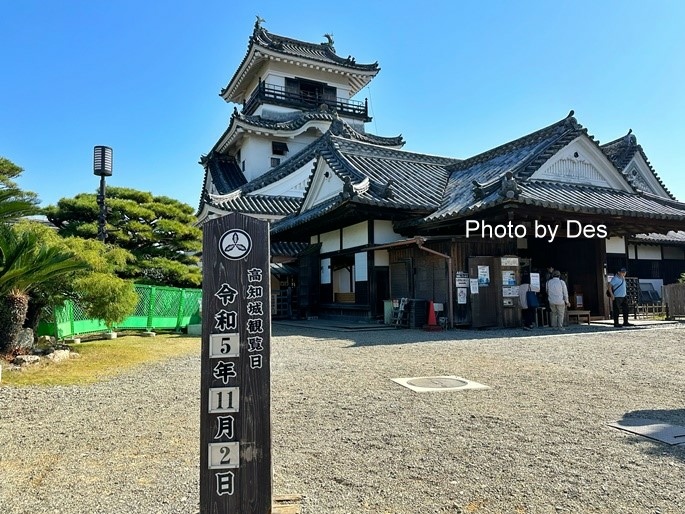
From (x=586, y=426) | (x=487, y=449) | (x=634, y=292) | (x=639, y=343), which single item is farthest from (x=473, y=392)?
(x=634, y=292)

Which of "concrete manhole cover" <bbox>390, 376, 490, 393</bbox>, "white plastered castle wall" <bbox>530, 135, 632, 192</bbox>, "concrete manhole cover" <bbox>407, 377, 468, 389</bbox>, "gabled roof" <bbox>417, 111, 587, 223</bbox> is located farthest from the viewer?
"white plastered castle wall" <bbox>530, 135, 632, 192</bbox>

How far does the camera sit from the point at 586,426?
171 inches

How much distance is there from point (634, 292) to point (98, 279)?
1820 centimetres

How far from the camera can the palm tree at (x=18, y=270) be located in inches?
290

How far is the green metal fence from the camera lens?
33.3 ft

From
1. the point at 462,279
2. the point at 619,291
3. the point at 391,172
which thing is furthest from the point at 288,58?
Answer: the point at 619,291

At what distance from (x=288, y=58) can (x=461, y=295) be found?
2188 cm

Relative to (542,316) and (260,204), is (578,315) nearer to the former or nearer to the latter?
(542,316)

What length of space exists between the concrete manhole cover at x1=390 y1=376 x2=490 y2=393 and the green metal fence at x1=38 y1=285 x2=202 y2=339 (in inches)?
303

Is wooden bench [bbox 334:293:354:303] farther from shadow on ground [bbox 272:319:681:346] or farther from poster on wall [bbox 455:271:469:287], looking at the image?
poster on wall [bbox 455:271:469:287]

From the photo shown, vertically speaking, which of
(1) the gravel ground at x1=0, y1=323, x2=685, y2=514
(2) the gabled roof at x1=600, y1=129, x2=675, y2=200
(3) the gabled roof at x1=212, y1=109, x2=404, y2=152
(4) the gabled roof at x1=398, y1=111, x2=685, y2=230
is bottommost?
(1) the gravel ground at x1=0, y1=323, x2=685, y2=514

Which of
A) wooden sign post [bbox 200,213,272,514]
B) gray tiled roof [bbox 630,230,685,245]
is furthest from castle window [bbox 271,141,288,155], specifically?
wooden sign post [bbox 200,213,272,514]

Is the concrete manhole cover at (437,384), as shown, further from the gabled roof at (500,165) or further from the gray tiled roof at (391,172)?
the gray tiled roof at (391,172)

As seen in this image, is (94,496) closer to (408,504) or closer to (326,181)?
(408,504)
